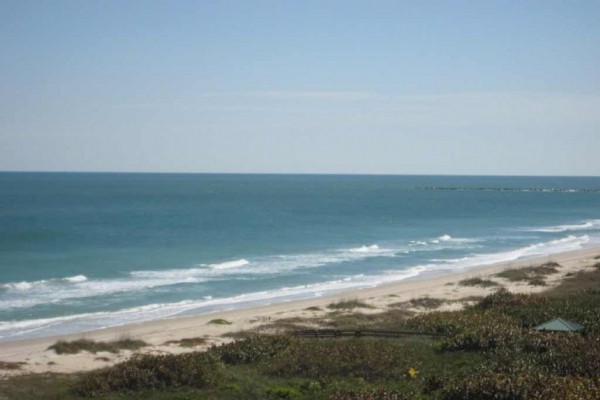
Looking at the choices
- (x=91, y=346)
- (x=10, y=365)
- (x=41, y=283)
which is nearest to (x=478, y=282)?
(x=91, y=346)

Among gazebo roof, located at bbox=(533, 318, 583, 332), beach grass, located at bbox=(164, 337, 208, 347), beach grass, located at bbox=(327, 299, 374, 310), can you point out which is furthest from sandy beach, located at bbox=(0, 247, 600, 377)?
gazebo roof, located at bbox=(533, 318, 583, 332)

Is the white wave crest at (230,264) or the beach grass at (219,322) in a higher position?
the white wave crest at (230,264)

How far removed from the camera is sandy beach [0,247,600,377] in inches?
990

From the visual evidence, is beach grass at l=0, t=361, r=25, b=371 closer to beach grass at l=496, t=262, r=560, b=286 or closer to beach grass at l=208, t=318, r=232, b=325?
beach grass at l=208, t=318, r=232, b=325

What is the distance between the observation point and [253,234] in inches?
2980

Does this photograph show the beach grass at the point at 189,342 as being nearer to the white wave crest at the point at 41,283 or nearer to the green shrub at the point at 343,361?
the green shrub at the point at 343,361

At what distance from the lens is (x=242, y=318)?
33719mm

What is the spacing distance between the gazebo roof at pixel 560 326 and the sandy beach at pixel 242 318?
36.2ft

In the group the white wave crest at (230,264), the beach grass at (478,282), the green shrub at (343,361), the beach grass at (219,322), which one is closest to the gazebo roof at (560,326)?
the green shrub at (343,361)

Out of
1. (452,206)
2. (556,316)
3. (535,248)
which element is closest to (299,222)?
(535,248)

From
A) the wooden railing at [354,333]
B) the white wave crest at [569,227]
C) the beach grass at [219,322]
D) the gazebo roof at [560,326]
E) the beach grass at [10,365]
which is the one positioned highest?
the gazebo roof at [560,326]

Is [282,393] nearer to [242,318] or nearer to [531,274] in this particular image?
[242,318]

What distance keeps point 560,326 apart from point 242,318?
15.4 meters

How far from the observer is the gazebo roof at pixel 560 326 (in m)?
23.4
